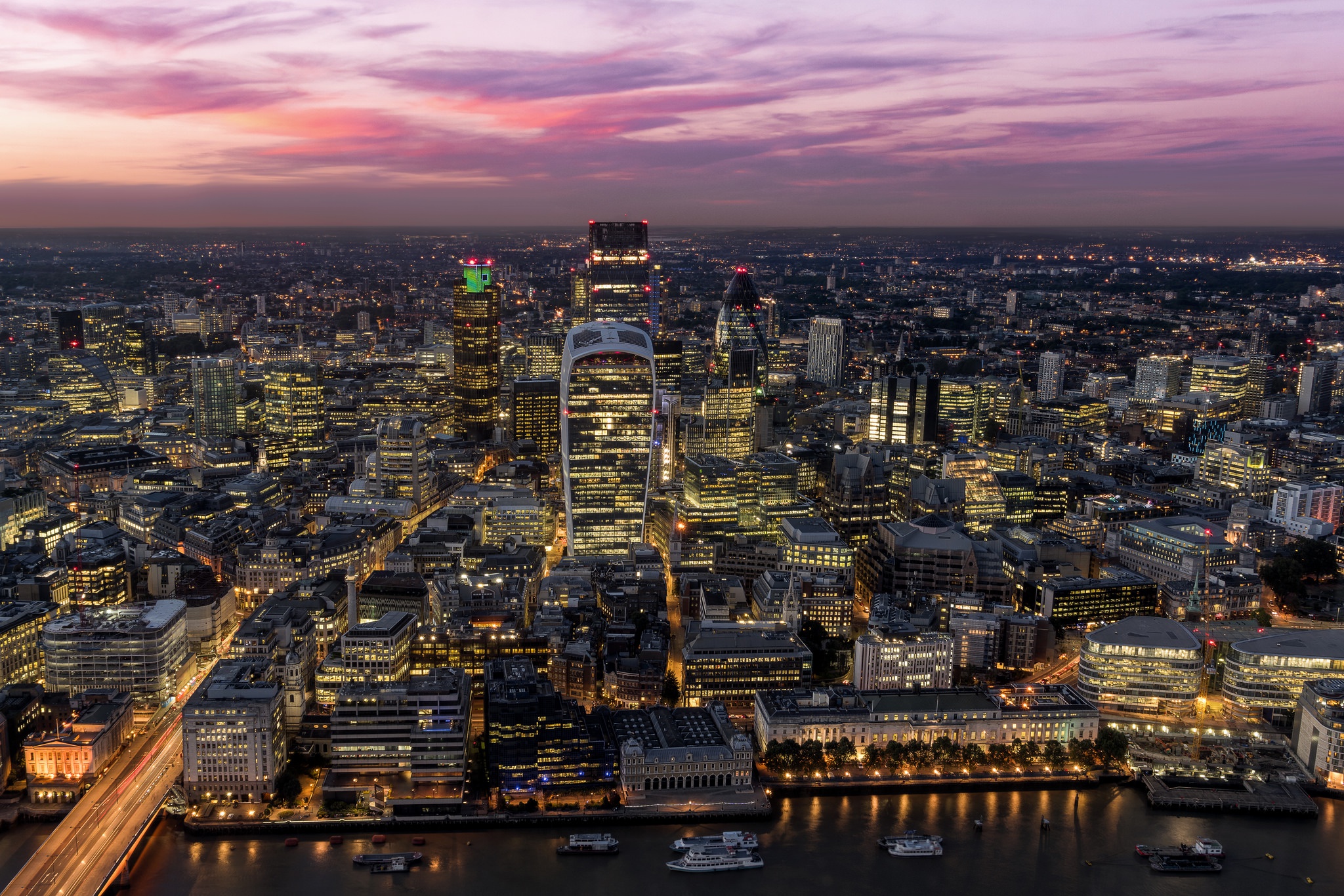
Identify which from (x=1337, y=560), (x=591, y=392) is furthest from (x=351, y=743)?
(x=1337, y=560)

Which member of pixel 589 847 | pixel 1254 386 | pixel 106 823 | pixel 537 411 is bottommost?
pixel 589 847

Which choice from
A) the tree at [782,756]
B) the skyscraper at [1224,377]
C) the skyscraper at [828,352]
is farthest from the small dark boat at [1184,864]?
the skyscraper at [828,352]

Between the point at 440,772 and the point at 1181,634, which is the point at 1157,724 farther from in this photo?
the point at 440,772

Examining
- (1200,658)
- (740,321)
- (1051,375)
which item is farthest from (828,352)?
(1200,658)

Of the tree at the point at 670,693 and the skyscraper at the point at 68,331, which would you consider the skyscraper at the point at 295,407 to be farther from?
the tree at the point at 670,693

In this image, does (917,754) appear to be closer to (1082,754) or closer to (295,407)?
(1082,754)

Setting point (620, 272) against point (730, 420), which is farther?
point (620, 272)

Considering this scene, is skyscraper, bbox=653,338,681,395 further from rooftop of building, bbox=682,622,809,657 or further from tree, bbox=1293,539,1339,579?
rooftop of building, bbox=682,622,809,657
